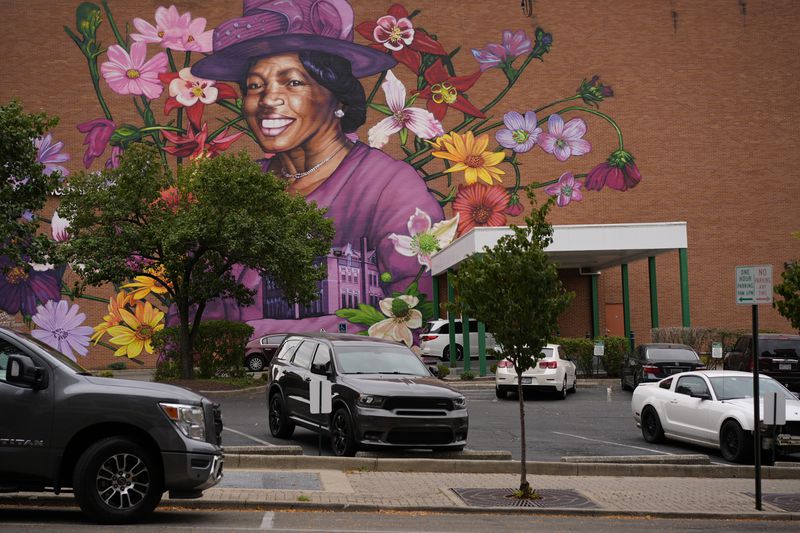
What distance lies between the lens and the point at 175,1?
145 ft

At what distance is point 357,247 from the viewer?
140ft

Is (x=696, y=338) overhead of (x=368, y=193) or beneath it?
beneath

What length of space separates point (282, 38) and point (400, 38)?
5393 millimetres

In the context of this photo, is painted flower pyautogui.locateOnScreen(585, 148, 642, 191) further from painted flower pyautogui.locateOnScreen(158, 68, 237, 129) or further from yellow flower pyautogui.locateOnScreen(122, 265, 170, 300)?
yellow flower pyautogui.locateOnScreen(122, 265, 170, 300)

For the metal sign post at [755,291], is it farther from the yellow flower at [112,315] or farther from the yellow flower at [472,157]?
the yellow flower at [112,315]

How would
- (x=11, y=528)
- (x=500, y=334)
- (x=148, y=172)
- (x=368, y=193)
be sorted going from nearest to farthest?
(x=11, y=528) → (x=500, y=334) → (x=148, y=172) → (x=368, y=193)

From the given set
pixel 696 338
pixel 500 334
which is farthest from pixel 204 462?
pixel 696 338

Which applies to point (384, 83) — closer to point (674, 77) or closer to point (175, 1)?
point (175, 1)

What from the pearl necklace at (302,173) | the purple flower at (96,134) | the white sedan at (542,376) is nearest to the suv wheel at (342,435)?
the white sedan at (542,376)

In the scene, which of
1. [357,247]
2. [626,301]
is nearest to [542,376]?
[626,301]

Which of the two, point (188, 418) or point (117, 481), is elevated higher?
point (188, 418)

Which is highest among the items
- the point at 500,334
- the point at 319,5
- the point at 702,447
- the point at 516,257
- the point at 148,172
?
the point at 319,5

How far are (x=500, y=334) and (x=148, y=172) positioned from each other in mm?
18384

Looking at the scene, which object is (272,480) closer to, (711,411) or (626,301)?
(711,411)
